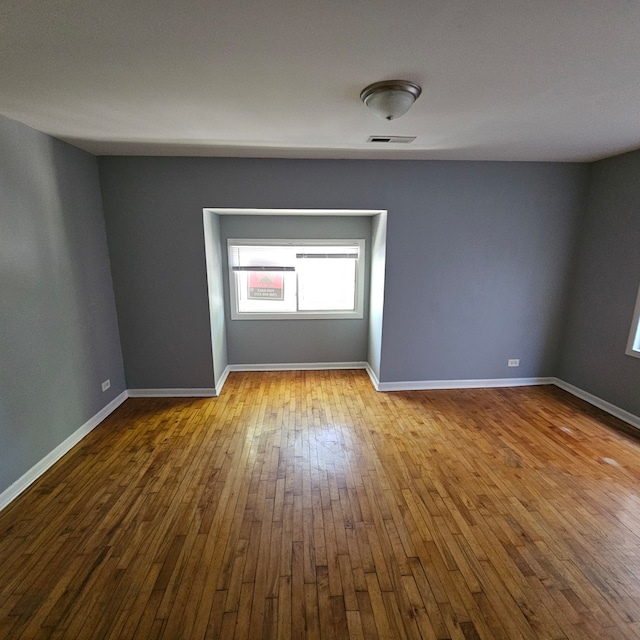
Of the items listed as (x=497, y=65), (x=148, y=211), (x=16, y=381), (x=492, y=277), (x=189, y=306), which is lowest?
(x=16, y=381)

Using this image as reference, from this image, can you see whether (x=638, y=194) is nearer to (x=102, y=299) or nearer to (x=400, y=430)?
(x=400, y=430)

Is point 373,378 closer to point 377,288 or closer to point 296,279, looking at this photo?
point 377,288

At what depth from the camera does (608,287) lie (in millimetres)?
3240

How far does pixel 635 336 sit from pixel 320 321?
3.29 metres

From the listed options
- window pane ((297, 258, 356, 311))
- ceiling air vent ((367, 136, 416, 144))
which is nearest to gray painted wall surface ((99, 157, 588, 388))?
ceiling air vent ((367, 136, 416, 144))

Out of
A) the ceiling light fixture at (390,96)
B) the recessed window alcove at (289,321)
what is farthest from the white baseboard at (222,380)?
the ceiling light fixture at (390,96)

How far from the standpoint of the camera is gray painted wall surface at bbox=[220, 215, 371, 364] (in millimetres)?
4098

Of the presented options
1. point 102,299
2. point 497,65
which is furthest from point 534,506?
point 102,299

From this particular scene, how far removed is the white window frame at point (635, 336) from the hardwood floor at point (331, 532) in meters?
0.75

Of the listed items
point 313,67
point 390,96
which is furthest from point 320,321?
point 313,67

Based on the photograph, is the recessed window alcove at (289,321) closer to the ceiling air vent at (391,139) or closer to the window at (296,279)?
the window at (296,279)

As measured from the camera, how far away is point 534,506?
2.05 meters

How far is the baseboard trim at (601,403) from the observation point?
301cm

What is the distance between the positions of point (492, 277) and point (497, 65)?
2.45 m
